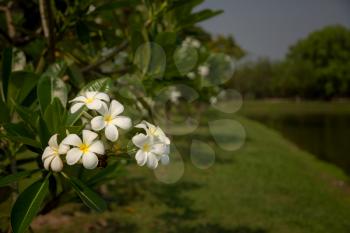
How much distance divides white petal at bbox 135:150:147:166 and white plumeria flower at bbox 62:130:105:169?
89 mm

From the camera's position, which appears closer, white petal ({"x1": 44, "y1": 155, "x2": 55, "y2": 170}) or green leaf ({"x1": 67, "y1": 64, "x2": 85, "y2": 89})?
white petal ({"x1": 44, "y1": 155, "x2": 55, "y2": 170})

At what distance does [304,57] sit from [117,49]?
57.8 metres

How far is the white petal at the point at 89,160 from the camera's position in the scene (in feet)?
3.34

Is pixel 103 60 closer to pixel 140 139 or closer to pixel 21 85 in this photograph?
pixel 21 85

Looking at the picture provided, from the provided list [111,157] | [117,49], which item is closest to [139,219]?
[117,49]

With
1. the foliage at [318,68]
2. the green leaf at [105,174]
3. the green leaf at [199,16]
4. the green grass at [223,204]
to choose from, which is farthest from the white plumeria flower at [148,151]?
the foliage at [318,68]

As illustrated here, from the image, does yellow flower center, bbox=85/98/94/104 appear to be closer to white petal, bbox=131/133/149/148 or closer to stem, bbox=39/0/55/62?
white petal, bbox=131/133/149/148

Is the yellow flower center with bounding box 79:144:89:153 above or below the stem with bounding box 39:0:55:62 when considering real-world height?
below

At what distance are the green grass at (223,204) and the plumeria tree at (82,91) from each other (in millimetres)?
1795

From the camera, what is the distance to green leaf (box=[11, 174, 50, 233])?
115 cm

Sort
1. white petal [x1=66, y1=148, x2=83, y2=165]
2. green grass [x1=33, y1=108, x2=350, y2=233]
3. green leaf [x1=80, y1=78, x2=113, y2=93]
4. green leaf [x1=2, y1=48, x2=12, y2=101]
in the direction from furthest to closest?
green grass [x1=33, y1=108, x2=350, y2=233] < green leaf [x1=2, y1=48, x2=12, y2=101] < green leaf [x1=80, y1=78, x2=113, y2=93] < white petal [x1=66, y1=148, x2=83, y2=165]

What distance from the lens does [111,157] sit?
115 cm

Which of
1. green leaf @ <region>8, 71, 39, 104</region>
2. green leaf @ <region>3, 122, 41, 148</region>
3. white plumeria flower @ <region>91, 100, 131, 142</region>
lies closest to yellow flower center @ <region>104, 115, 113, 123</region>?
white plumeria flower @ <region>91, 100, 131, 142</region>

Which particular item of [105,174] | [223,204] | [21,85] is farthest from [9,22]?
[223,204]
